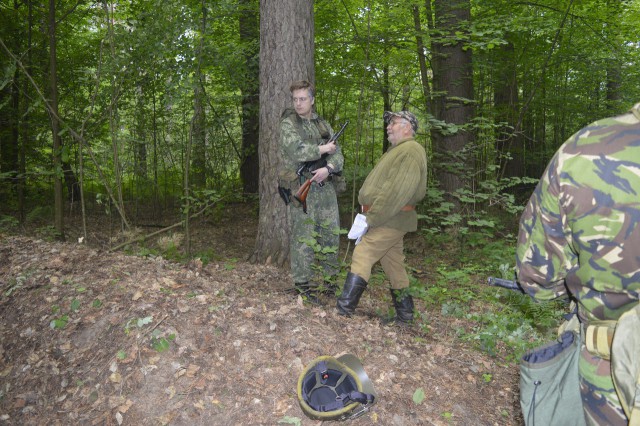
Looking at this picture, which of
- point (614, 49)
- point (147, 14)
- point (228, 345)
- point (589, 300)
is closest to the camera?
point (589, 300)

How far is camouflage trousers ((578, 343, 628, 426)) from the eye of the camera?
1.67 metres

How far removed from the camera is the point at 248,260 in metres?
6.53

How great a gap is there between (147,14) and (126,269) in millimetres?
3651

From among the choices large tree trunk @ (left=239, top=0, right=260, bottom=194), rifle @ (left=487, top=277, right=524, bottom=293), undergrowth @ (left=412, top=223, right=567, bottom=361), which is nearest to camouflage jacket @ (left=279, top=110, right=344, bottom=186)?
undergrowth @ (left=412, top=223, right=567, bottom=361)

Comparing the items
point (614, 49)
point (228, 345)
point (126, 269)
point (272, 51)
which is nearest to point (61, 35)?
point (272, 51)

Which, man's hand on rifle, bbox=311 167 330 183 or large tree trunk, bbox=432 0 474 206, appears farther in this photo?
large tree trunk, bbox=432 0 474 206

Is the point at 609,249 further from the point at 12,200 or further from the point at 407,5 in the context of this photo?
the point at 12,200

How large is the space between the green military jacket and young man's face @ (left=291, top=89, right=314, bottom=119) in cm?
109

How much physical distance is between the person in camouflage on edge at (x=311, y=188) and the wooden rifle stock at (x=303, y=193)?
2.5 inches

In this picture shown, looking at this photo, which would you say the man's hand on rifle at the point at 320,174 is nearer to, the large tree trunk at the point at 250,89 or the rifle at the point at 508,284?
the rifle at the point at 508,284

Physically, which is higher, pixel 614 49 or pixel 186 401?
pixel 614 49

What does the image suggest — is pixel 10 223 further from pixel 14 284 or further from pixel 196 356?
pixel 196 356

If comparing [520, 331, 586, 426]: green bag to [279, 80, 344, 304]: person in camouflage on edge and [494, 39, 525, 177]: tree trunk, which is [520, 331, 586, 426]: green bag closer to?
[279, 80, 344, 304]: person in camouflage on edge

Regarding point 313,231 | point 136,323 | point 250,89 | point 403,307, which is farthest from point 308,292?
point 250,89
